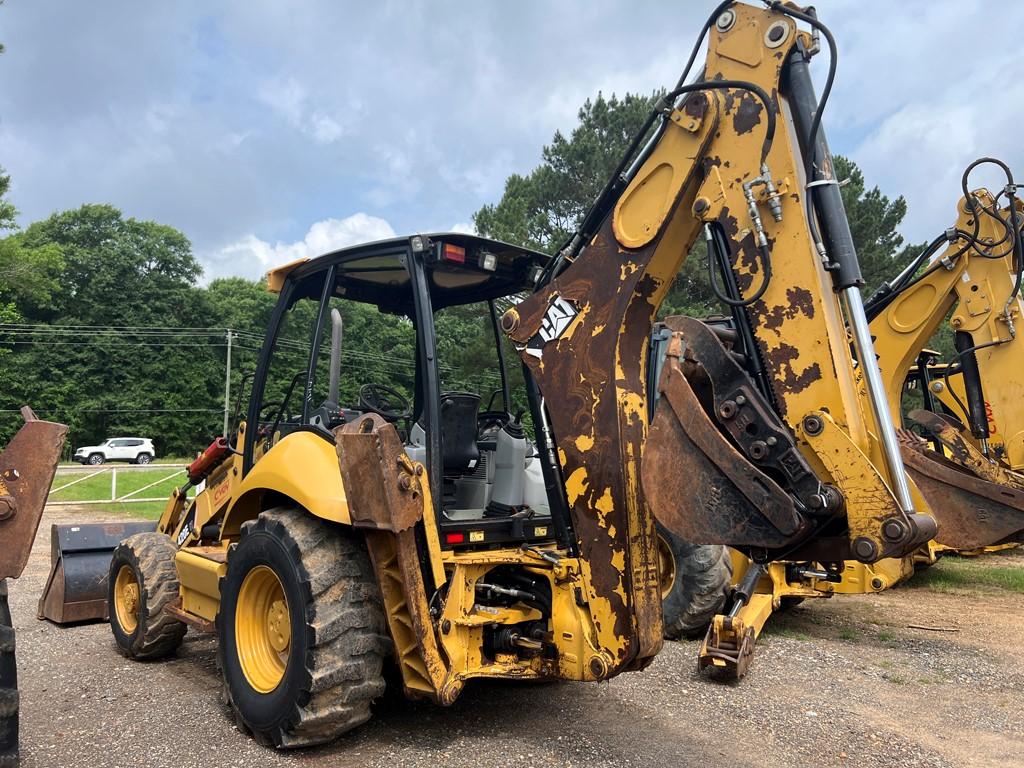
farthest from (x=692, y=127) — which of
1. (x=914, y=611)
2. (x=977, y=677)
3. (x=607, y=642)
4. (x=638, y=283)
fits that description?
(x=914, y=611)

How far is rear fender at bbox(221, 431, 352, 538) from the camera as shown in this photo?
153 inches

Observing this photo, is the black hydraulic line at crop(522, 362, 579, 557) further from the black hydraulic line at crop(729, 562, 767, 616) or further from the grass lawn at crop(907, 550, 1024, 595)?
the grass lawn at crop(907, 550, 1024, 595)

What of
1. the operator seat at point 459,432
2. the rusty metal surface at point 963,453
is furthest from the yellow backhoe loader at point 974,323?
the operator seat at point 459,432

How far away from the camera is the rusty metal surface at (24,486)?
10.3 feet

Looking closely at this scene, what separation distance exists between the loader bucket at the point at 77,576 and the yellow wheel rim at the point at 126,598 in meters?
0.63

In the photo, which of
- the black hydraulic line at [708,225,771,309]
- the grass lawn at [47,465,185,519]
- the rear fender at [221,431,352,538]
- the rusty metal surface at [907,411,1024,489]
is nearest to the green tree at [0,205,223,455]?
the grass lawn at [47,465,185,519]

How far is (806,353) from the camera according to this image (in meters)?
2.96

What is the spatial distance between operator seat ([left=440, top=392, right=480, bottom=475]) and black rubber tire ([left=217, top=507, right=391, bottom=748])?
2.36 feet

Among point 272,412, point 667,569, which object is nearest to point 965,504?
point 667,569

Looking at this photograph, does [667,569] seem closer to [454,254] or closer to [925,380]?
[454,254]

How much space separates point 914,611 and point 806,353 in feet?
20.1

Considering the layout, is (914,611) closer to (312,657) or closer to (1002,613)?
(1002,613)

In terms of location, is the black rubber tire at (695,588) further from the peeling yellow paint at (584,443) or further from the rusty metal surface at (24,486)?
the rusty metal surface at (24,486)

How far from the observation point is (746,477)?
286 centimetres
